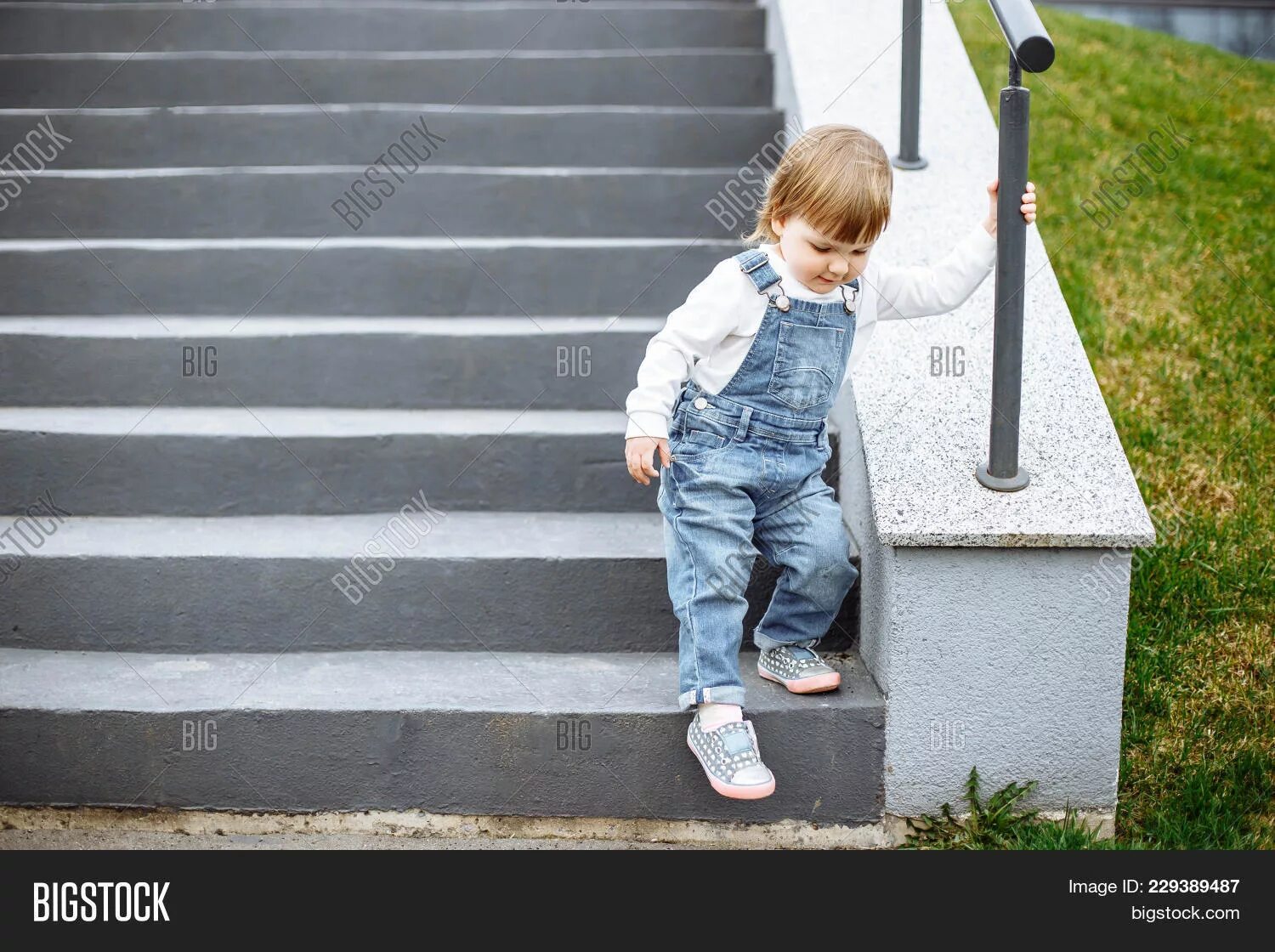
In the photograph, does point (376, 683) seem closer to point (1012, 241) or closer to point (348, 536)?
point (348, 536)

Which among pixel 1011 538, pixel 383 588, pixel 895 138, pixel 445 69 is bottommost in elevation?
pixel 383 588

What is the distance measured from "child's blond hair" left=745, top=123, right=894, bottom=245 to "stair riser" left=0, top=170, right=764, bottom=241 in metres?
1.48

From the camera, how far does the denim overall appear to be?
2.40 m

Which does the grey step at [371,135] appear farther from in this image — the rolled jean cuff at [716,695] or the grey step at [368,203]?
the rolled jean cuff at [716,695]

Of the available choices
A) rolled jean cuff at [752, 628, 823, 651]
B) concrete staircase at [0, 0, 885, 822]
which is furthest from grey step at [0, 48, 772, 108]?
rolled jean cuff at [752, 628, 823, 651]

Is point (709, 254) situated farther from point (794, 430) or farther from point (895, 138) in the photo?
point (794, 430)

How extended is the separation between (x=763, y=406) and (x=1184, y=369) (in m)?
2.02

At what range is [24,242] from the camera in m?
3.68

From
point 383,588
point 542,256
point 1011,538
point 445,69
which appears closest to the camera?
point 1011,538

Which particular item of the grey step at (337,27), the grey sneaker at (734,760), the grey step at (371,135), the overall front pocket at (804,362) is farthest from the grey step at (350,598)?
the grey step at (337,27)

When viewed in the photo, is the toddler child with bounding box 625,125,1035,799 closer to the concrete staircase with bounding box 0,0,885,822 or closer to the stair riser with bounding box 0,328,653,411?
the concrete staircase with bounding box 0,0,885,822

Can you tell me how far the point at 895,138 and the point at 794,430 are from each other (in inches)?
52.4
